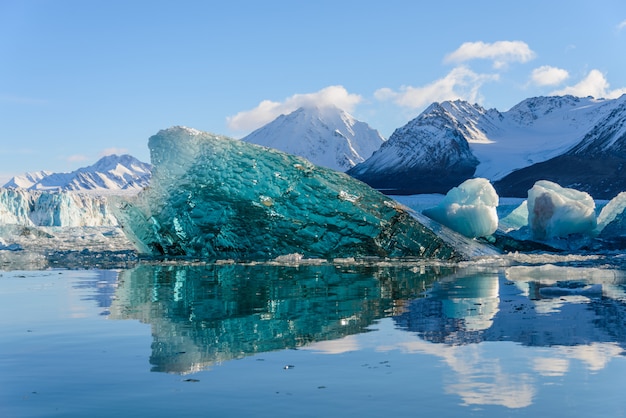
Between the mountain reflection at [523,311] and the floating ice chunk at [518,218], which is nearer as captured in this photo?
the mountain reflection at [523,311]

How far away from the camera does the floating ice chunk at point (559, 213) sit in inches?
868

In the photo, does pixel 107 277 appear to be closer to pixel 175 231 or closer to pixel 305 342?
pixel 175 231

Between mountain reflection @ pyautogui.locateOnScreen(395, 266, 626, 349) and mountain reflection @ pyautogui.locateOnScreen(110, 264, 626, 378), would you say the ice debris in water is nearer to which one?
mountain reflection @ pyautogui.locateOnScreen(110, 264, 626, 378)

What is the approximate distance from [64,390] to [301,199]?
41.5 feet

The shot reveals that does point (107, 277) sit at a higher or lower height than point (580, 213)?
lower

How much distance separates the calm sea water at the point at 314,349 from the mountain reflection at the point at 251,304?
1.2 inches

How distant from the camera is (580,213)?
71.9 feet

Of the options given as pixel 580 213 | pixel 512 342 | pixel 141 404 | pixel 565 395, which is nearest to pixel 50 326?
pixel 141 404

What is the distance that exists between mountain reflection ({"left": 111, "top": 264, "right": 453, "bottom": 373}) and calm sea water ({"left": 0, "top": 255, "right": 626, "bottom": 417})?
0.03 m

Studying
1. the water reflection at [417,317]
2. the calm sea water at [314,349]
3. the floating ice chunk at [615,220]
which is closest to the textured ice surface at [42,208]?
the floating ice chunk at [615,220]

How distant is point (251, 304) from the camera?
31.0 ft

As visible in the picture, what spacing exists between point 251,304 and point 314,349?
3149 mm

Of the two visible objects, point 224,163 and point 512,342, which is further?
point 224,163

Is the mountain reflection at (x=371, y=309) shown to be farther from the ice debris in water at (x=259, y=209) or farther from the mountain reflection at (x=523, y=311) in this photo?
the ice debris in water at (x=259, y=209)
